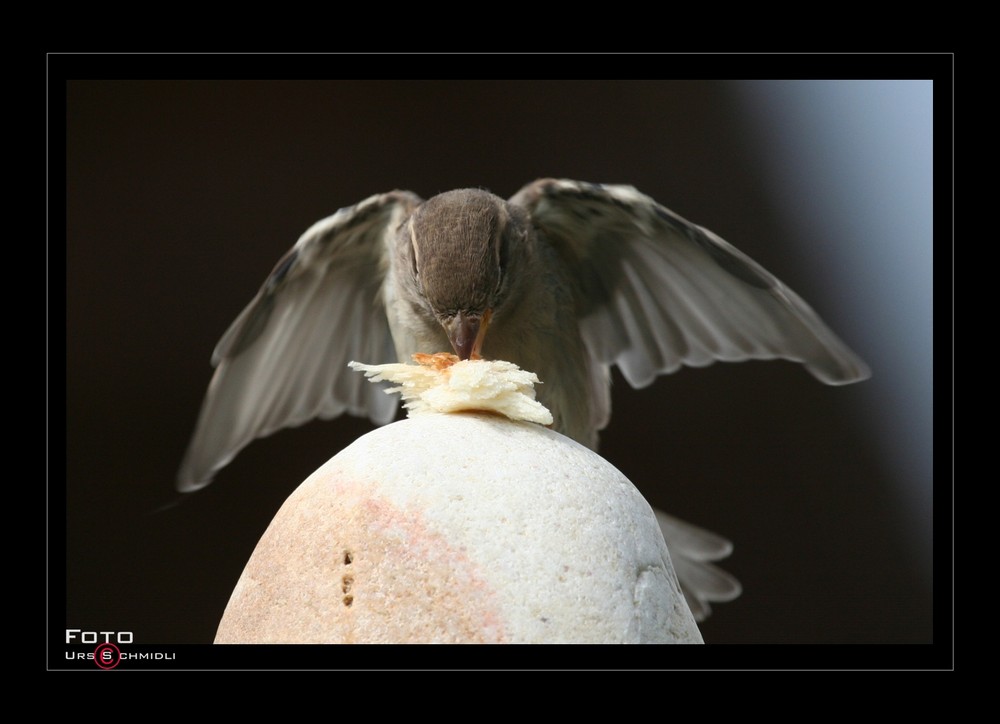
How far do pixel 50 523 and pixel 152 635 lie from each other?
152 cm

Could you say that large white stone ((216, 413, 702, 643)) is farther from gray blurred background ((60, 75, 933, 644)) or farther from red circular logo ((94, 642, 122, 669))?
gray blurred background ((60, 75, 933, 644))

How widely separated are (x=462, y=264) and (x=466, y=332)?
131 millimetres

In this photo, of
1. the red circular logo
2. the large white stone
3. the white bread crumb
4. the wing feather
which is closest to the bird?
the wing feather

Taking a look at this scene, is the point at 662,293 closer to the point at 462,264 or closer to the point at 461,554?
the point at 462,264

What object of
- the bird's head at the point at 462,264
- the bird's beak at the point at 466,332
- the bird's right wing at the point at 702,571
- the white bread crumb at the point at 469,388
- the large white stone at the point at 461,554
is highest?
the bird's head at the point at 462,264

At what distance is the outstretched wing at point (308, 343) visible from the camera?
2.34m

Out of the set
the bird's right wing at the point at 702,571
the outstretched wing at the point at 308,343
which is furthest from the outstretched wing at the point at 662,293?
the bird's right wing at the point at 702,571

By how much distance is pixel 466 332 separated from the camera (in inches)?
77.4

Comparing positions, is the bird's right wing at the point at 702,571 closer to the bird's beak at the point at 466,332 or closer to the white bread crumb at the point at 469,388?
the bird's beak at the point at 466,332

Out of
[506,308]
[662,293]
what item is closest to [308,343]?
[506,308]

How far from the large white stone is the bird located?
625mm

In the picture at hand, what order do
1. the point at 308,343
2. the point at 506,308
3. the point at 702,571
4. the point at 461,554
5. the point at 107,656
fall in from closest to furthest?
1. the point at 461,554
2. the point at 107,656
3. the point at 506,308
4. the point at 308,343
5. the point at 702,571

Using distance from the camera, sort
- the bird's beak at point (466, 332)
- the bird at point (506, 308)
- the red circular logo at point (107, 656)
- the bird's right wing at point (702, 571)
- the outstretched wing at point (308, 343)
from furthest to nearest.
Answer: the bird's right wing at point (702, 571) < the outstretched wing at point (308, 343) < the bird at point (506, 308) < the bird's beak at point (466, 332) < the red circular logo at point (107, 656)
